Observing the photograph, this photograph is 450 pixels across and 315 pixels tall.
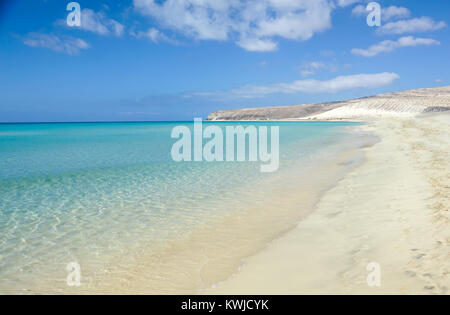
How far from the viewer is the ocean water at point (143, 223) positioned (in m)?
3.86

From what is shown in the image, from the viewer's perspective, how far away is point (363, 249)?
4152mm

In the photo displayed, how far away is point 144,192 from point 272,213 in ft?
12.5

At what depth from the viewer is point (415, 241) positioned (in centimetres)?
414

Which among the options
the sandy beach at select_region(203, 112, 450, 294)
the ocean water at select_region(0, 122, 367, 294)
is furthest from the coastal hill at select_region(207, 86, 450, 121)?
the sandy beach at select_region(203, 112, 450, 294)

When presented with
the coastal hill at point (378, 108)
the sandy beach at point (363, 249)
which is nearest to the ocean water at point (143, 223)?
the sandy beach at point (363, 249)

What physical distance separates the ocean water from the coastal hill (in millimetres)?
76050

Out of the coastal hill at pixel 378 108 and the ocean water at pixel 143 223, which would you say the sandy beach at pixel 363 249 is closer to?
the ocean water at pixel 143 223

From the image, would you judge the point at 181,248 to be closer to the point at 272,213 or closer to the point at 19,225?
the point at 272,213

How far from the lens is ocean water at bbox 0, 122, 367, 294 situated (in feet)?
12.7

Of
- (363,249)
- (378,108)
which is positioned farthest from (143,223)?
(378,108)

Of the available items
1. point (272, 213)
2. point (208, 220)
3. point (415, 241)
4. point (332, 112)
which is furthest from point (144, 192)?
point (332, 112)

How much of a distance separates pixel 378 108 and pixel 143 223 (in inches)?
4345

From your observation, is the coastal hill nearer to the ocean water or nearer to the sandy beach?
the ocean water

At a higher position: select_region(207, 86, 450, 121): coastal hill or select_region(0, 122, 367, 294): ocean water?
select_region(207, 86, 450, 121): coastal hill
